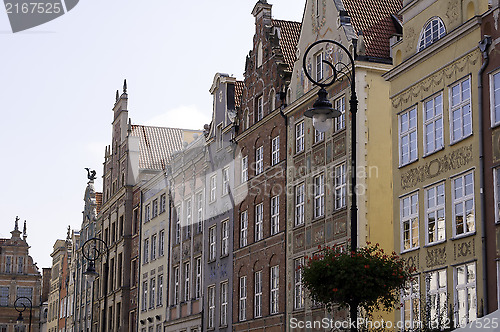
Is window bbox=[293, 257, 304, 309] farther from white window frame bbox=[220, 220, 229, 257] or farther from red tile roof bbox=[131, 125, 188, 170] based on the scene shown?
red tile roof bbox=[131, 125, 188, 170]

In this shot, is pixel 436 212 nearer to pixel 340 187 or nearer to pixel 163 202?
pixel 340 187

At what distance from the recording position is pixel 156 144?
2446 inches

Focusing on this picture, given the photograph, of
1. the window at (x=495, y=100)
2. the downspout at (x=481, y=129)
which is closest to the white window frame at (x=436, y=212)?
the downspout at (x=481, y=129)

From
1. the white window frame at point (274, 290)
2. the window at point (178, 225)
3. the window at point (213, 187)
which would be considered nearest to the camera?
the white window frame at point (274, 290)

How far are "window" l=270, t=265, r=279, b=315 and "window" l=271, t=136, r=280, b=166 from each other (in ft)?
13.7

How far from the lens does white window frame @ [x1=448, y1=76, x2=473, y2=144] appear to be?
25344mm

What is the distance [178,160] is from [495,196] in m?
28.8

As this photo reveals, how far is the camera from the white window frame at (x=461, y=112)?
25.3 metres

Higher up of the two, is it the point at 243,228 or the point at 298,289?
the point at 243,228

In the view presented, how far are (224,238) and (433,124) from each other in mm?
18004

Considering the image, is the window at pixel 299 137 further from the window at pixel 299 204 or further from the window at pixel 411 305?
the window at pixel 411 305

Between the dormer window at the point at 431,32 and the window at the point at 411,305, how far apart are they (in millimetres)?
6740

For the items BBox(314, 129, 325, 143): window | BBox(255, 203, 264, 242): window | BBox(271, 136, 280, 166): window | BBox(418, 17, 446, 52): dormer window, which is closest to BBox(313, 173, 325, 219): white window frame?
BBox(314, 129, 325, 143): window

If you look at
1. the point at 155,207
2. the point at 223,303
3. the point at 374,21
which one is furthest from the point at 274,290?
the point at 155,207
